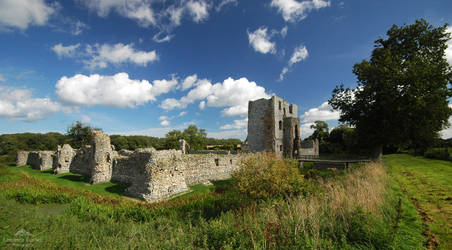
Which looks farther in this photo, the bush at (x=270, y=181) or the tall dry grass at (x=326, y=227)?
the bush at (x=270, y=181)

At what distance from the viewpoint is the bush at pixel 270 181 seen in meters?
8.61

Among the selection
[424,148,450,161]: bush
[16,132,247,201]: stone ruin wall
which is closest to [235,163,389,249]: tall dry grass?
[16,132,247,201]: stone ruin wall

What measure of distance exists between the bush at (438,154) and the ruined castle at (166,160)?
14.8 metres

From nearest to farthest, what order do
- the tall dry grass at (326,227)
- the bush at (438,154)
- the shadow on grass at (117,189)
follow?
the tall dry grass at (326,227) < the shadow on grass at (117,189) < the bush at (438,154)

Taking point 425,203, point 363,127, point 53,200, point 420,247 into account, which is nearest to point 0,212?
point 53,200

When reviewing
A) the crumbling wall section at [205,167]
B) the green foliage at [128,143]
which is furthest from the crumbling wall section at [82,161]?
the green foliage at [128,143]

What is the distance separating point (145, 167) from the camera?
40.8 ft

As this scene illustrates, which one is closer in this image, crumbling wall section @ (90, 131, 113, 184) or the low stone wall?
crumbling wall section @ (90, 131, 113, 184)

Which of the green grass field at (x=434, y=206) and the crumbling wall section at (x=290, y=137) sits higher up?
the crumbling wall section at (x=290, y=137)

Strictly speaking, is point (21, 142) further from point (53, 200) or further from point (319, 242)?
point (319, 242)

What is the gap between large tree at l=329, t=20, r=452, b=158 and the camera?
1327 cm

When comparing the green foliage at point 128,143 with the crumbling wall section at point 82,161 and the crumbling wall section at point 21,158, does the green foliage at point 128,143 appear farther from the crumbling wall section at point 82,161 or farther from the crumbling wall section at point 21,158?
the crumbling wall section at point 82,161

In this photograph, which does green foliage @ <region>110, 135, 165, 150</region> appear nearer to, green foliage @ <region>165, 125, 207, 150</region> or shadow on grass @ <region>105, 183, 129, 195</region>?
green foliage @ <region>165, 125, 207, 150</region>

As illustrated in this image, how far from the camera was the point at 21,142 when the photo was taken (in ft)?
180
